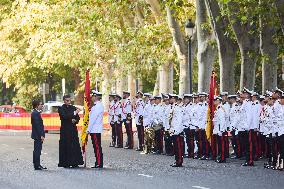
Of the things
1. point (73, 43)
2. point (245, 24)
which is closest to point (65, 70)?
Result: point (73, 43)

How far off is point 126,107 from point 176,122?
10135mm

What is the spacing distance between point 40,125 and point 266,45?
11806 mm

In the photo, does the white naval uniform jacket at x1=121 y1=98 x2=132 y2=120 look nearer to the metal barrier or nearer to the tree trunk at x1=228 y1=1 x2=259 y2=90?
the tree trunk at x1=228 y1=1 x2=259 y2=90

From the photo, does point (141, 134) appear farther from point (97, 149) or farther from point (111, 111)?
point (97, 149)

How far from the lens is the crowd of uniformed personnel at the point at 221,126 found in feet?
76.6

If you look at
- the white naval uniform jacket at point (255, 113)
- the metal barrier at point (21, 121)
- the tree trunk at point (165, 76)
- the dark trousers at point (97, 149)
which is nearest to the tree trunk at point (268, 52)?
the white naval uniform jacket at point (255, 113)

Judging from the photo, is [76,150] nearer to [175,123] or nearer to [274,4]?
[175,123]

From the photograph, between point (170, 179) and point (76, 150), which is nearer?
point (170, 179)

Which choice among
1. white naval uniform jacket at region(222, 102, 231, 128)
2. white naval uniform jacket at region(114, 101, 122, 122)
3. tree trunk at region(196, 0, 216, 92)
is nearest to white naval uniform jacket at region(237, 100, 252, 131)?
white naval uniform jacket at region(222, 102, 231, 128)

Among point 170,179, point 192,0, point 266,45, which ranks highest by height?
point 192,0

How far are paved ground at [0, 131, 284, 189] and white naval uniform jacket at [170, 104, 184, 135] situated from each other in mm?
908

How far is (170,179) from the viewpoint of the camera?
66.6ft

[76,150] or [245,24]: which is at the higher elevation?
[245,24]

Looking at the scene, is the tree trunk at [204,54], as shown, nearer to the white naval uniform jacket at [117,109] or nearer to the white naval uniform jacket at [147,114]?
the white naval uniform jacket at [117,109]
